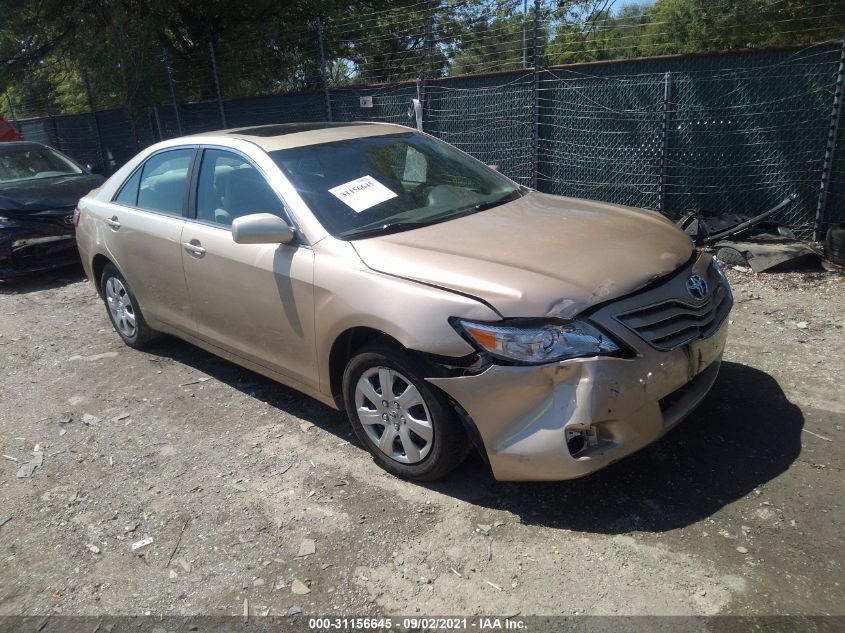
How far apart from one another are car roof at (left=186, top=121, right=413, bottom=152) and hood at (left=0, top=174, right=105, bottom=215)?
434 cm

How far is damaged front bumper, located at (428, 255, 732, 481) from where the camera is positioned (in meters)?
2.79

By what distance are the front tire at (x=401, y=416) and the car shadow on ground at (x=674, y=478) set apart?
18 centimetres

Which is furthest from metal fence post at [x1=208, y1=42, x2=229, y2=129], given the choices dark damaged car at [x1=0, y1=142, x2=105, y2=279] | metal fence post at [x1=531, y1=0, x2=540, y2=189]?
metal fence post at [x1=531, y1=0, x2=540, y2=189]

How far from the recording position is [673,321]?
310 cm

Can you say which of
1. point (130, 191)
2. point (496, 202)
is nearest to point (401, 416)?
point (496, 202)

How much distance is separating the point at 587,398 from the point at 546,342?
0.92 feet

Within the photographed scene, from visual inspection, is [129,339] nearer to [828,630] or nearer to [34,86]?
[828,630]

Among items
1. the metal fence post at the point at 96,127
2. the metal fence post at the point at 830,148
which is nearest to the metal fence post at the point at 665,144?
the metal fence post at the point at 830,148

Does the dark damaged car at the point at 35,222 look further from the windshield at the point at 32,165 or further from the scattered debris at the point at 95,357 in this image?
the scattered debris at the point at 95,357

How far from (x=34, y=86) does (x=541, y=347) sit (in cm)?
1771

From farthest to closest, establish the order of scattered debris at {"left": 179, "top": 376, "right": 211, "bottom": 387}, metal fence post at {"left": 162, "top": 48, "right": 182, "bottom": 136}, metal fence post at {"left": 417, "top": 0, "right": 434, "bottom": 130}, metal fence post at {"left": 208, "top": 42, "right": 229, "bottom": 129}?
1. metal fence post at {"left": 162, "top": 48, "right": 182, "bottom": 136}
2. metal fence post at {"left": 208, "top": 42, "right": 229, "bottom": 129}
3. metal fence post at {"left": 417, "top": 0, "right": 434, "bottom": 130}
4. scattered debris at {"left": 179, "top": 376, "right": 211, "bottom": 387}

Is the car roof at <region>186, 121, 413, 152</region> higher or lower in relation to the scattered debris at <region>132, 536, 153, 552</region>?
higher

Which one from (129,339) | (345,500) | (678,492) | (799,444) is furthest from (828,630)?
(129,339)

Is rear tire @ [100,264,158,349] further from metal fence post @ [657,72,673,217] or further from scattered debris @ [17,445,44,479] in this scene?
metal fence post @ [657,72,673,217]
